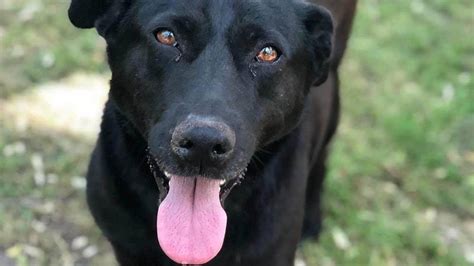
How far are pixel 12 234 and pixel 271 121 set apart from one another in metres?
1.76

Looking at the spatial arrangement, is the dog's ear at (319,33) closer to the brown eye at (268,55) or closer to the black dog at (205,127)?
the black dog at (205,127)

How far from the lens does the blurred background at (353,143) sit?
13.0 ft

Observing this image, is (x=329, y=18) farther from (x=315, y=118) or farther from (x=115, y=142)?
(x=115, y=142)

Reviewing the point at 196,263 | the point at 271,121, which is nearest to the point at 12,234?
the point at 196,263

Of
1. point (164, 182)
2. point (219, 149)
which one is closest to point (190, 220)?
point (164, 182)

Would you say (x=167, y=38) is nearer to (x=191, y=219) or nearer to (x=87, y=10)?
(x=87, y=10)

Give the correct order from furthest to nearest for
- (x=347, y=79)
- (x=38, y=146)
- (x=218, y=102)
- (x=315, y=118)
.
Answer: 1. (x=347, y=79)
2. (x=38, y=146)
3. (x=315, y=118)
4. (x=218, y=102)

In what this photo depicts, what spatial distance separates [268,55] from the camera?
8.34ft

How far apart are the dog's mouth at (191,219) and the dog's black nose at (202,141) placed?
0.66 ft

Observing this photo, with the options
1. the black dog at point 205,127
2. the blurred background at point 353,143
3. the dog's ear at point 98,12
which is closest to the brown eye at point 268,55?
the black dog at point 205,127

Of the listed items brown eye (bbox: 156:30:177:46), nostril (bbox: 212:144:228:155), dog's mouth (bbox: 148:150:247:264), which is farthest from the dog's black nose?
brown eye (bbox: 156:30:177:46)

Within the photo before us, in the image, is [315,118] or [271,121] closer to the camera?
[271,121]

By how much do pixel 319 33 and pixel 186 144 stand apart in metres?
0.76

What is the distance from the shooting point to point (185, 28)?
2465 millimetres
